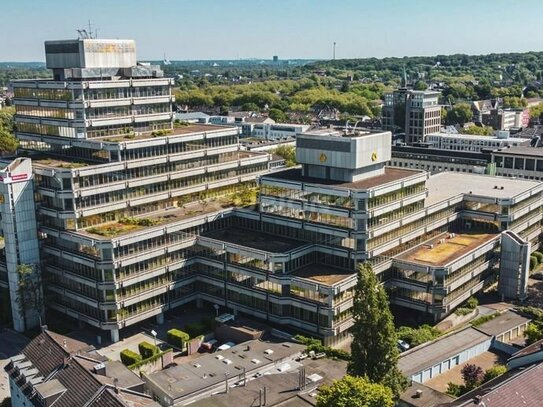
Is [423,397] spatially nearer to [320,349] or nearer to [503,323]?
[320,349]

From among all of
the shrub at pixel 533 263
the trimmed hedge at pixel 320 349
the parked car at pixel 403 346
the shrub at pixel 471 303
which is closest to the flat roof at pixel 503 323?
the shrub at pixel 471 303

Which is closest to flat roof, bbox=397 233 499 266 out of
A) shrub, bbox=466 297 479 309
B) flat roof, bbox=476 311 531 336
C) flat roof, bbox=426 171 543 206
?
flat roof, bbox=426 171 543 206

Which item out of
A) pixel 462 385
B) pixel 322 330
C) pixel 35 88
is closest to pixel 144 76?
pixel 35 88

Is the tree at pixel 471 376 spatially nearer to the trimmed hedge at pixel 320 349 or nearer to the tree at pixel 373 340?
the tree at pixel 373 340

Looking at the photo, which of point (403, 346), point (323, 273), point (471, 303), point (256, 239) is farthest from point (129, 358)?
point (471, 303)

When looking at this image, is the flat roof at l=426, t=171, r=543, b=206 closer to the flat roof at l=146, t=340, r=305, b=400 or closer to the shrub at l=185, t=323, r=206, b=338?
the flat roof at l=146, t=340, r=305, b=400
